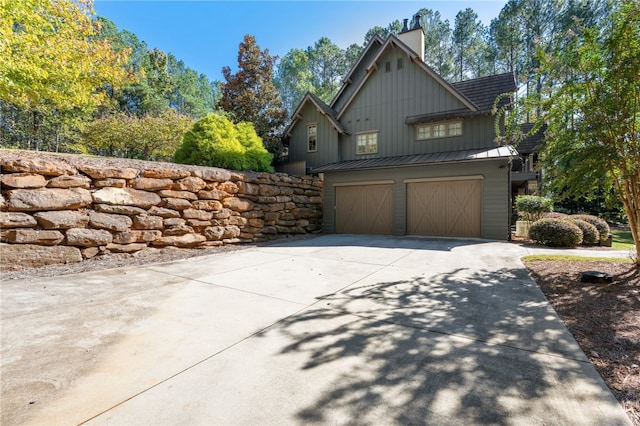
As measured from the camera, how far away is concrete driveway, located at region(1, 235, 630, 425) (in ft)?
5.41

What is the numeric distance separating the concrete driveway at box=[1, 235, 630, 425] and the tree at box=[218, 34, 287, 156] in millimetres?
14773

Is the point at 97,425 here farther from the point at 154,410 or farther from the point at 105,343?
the point at 105,343

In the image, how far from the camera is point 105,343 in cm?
242

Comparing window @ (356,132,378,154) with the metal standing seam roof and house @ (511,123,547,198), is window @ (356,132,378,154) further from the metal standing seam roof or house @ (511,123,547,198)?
house @ (511,123,547,198)

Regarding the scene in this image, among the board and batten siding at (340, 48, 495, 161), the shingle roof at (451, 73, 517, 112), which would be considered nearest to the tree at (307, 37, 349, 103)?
the board and batten siding at (340, 48, 495, 161)

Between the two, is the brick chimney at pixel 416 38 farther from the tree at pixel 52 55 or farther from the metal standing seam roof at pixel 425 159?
the tree at pixel 52 55

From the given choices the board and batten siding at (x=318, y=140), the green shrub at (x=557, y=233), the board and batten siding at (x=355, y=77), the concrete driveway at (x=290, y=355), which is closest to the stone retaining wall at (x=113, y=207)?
the concrete driveway at (x=290, y=355)

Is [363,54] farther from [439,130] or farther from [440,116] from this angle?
[439,130]

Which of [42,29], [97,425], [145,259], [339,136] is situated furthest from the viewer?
[339,136]

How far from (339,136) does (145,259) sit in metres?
10.5

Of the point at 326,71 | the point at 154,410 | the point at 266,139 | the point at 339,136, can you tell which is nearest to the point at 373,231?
the point at 339,136

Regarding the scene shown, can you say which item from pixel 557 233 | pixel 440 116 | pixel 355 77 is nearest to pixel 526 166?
pixel 440 116

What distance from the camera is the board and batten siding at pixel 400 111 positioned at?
11.5 meters

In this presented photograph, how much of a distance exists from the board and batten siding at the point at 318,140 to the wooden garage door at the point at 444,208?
15.6 ft
